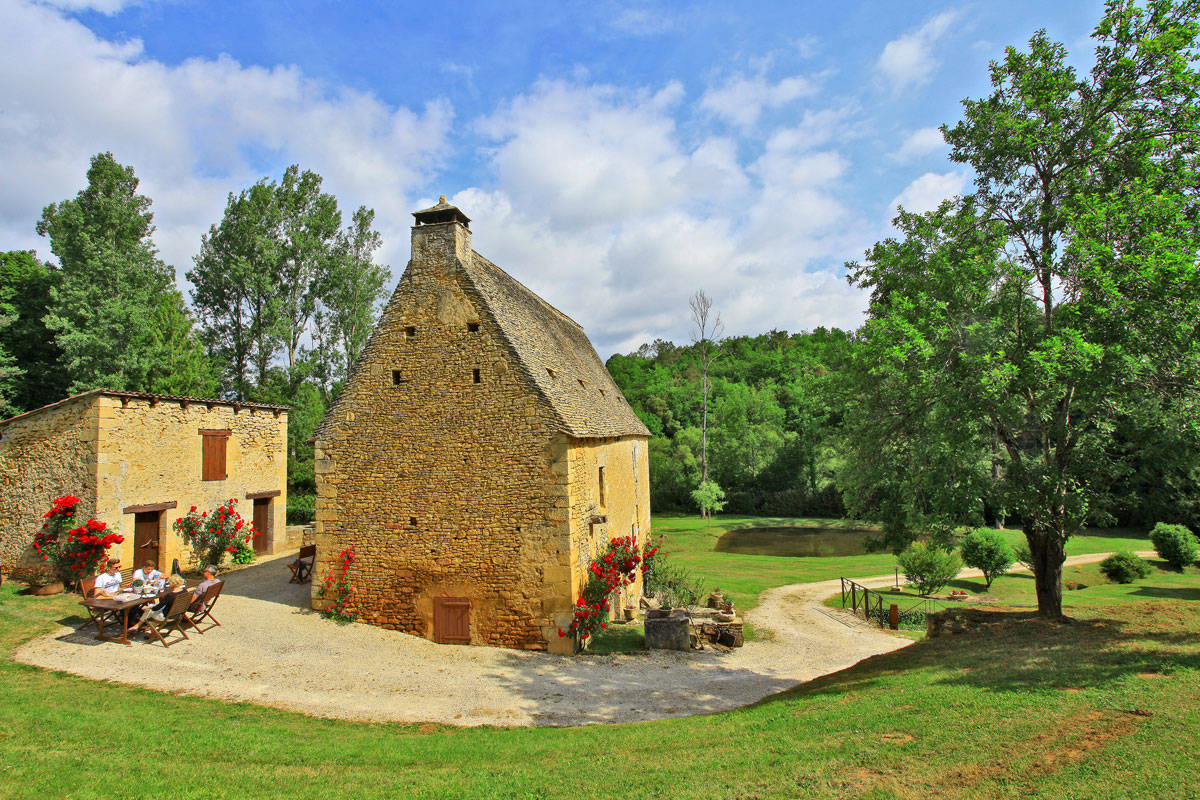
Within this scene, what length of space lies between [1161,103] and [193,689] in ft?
60.3

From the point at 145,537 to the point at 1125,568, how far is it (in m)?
31.8

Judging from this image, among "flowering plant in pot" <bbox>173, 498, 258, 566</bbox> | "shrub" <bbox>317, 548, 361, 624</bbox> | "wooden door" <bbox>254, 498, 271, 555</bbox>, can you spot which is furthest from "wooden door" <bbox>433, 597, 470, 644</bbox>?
"wooden door" <bbox>254, 498, 271, 555</bbox>

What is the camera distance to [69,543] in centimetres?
1291

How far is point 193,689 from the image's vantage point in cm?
893

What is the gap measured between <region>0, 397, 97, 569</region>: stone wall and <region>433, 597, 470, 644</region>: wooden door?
27.6ft

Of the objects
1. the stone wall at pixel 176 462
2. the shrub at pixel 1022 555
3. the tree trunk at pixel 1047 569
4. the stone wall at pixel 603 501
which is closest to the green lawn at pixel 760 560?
the stone wall at pixel 603 501

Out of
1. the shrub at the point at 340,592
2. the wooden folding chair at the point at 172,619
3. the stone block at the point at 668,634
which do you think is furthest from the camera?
the stone block at the point at 668,634

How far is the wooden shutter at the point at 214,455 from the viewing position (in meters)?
17.0

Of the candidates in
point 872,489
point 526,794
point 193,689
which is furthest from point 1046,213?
point 193,689

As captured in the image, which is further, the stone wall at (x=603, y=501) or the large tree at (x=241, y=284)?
the large tree at (x=241, y=284)

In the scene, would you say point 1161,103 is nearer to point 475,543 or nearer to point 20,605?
point 475,543

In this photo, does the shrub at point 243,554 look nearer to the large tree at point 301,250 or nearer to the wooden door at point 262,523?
the wooden door at point 262,523

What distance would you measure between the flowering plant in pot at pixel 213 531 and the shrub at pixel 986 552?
81.4 feet

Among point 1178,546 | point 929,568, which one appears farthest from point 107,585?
point 1178,546
